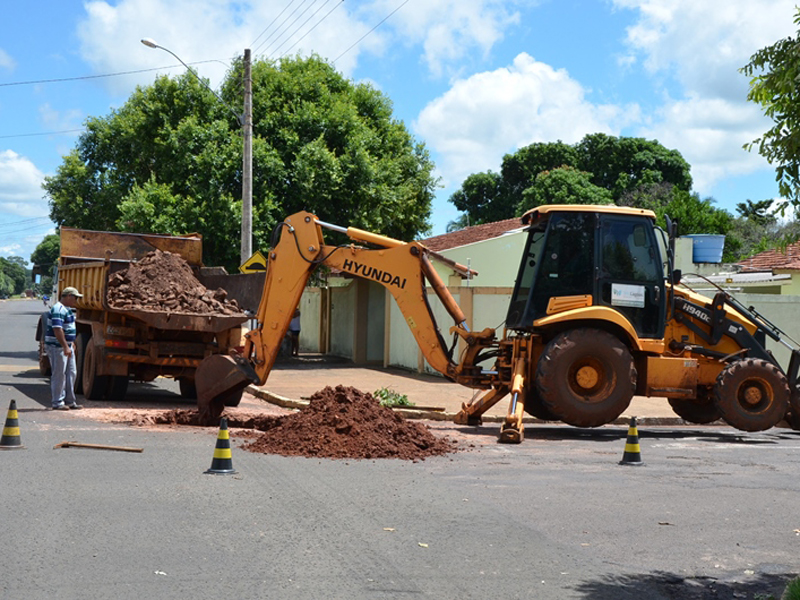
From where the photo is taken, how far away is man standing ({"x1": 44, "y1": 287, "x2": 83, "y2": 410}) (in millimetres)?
13664

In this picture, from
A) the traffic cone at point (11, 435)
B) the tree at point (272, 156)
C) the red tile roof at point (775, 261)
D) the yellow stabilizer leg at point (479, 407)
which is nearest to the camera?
the traffic cone at point (11, 435)

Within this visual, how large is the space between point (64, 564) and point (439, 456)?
548 centimetres

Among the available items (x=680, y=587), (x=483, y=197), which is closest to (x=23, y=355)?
(x=680, y=587)

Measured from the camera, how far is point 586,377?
501 inches

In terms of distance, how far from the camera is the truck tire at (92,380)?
1505 cm

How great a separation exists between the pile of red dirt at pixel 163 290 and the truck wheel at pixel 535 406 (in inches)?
203

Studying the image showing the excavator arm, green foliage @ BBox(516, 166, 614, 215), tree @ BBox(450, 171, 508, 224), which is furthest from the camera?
tree @ BBox(450, 171, 508, 224)

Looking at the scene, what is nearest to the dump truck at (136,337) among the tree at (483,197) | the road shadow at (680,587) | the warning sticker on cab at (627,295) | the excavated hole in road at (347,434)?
the excavated hole in road at (347,434)

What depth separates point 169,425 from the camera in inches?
496

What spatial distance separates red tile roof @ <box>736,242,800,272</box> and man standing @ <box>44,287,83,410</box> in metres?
15.0

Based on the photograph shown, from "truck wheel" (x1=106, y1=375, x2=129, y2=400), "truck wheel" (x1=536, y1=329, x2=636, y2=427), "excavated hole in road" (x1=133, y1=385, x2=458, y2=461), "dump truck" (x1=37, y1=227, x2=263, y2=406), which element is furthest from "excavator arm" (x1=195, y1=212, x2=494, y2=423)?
"truck wheel" (x1=106, y1=375, x2=129, y2=400)

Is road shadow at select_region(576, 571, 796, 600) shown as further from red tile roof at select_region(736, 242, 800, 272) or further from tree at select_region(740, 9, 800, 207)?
red tile roof at select_region(736, 242, 800, 272)

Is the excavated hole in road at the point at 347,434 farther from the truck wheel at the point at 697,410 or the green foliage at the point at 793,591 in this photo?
the green foliage at the point at 793,591

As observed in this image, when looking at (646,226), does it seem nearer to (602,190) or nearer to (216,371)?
(216,371)
